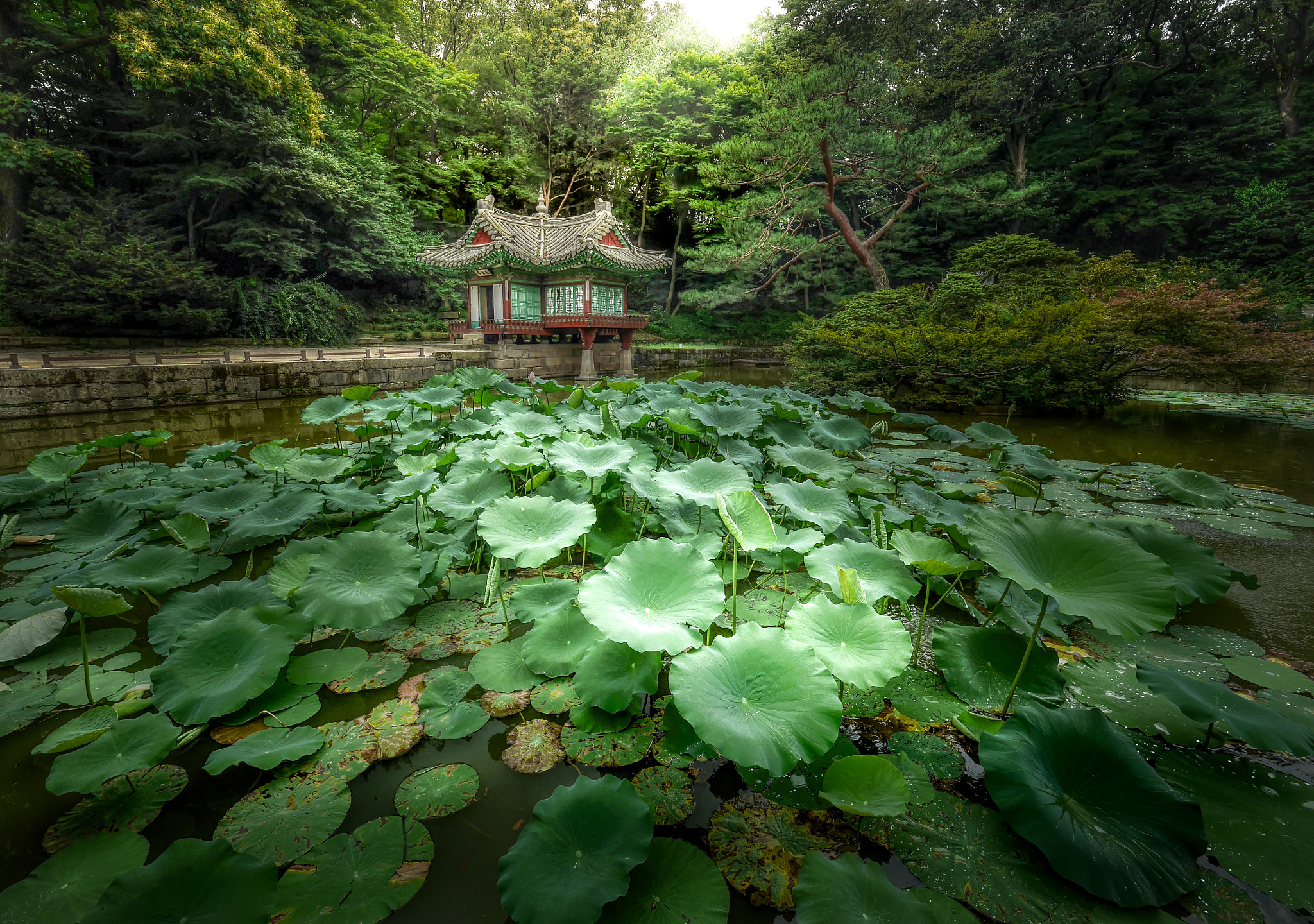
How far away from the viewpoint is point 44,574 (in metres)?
2.11

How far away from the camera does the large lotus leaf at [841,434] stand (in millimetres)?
3193

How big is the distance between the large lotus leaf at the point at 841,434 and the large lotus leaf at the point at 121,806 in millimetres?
3078

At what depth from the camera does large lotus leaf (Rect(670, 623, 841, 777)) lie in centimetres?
96

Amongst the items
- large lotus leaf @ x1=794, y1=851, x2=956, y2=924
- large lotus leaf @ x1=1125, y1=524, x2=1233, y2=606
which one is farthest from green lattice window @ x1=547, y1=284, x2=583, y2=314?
large lotus leaf @ x1=794, y1=851, x2=956, y2=924

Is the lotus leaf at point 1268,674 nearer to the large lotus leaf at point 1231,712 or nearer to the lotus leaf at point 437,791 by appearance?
the large lotus leaf at point 1231,712

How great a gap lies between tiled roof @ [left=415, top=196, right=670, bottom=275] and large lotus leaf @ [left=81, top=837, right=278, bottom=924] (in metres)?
12.3

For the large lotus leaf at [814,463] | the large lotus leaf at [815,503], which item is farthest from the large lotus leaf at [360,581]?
the large lotus leaf at [814,463]

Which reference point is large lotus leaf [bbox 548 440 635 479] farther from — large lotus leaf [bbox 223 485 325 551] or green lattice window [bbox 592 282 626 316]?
green lattice window [bbox 592 282 626 316]

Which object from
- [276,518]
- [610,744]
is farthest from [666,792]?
[276,518]

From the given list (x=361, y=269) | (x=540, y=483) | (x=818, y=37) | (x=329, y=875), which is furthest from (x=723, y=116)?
(x=329, y=875)

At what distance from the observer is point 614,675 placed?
135 cm

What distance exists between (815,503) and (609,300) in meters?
12.3

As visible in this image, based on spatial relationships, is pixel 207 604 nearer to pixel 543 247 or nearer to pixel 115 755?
pixel 115 755

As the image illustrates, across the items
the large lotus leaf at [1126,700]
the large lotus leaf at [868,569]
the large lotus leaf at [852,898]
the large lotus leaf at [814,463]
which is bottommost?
the large lotus leaf at [1126,700]
